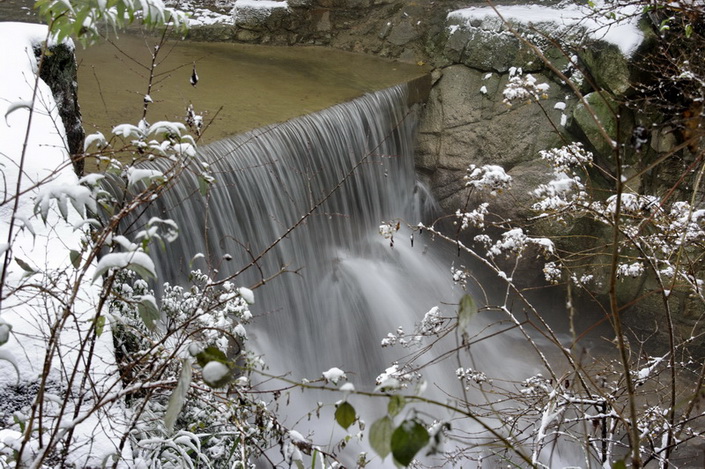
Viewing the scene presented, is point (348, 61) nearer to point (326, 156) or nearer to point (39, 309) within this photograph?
point (326, 156)

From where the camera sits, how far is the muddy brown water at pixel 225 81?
573cm

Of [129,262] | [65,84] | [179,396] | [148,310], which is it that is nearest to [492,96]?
[65,84]

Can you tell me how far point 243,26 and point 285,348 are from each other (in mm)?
4903

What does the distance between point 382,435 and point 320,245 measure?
Answer: 5287mm

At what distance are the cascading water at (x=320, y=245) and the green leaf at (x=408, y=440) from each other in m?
3.78

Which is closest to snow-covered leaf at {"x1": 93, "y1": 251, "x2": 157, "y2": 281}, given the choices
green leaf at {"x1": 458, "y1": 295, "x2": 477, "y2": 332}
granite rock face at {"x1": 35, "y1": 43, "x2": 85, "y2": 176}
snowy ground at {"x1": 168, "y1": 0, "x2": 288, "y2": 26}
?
green leaf at {"x1": 458, "y1": 295, "x2": 477, "y2": 332}

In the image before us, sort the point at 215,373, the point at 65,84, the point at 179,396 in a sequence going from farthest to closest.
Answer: the point at 65,84
the point at 179,396
the point at 215,373

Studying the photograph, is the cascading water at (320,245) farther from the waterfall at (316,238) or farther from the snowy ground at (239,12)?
the snowy ground at (239,12)

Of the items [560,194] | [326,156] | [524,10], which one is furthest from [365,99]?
[560,194]

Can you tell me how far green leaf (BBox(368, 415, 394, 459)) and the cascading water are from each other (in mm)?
3706

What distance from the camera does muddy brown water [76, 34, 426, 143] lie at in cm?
573

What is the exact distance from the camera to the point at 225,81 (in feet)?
22.6

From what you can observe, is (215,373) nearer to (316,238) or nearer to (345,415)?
(345,415)

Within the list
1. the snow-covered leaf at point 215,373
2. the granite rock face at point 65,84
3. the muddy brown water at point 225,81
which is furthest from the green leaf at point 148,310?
the muddy brown water at point 225,81
